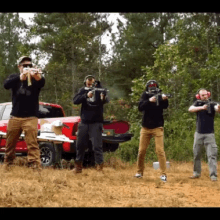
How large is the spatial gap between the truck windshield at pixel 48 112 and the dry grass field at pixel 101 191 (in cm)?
243

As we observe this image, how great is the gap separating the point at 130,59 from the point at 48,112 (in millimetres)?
18568

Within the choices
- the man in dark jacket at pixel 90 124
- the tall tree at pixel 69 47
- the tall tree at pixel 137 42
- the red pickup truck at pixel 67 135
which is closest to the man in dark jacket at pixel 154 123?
the man in dark jacket at pixel 90 124

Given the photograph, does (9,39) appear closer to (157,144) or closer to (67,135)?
(67,135)

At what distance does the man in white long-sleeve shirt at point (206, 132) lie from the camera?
7359 millimetres

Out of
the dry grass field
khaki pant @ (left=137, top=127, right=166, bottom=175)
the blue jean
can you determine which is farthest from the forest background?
the dry grass field

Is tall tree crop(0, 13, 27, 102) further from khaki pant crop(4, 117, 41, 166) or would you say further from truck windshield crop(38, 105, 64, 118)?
khaki pant crop(4, 117, 41, 166)

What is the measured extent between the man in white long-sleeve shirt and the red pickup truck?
201 cm

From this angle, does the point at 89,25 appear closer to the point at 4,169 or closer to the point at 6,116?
the point at 6,116

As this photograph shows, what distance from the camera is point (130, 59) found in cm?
2728

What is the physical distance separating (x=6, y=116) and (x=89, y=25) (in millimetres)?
12974

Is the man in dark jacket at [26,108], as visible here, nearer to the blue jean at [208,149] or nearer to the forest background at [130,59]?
the blue jean at [208,149]

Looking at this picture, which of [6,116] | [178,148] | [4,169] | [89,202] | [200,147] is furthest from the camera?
[178,148]
